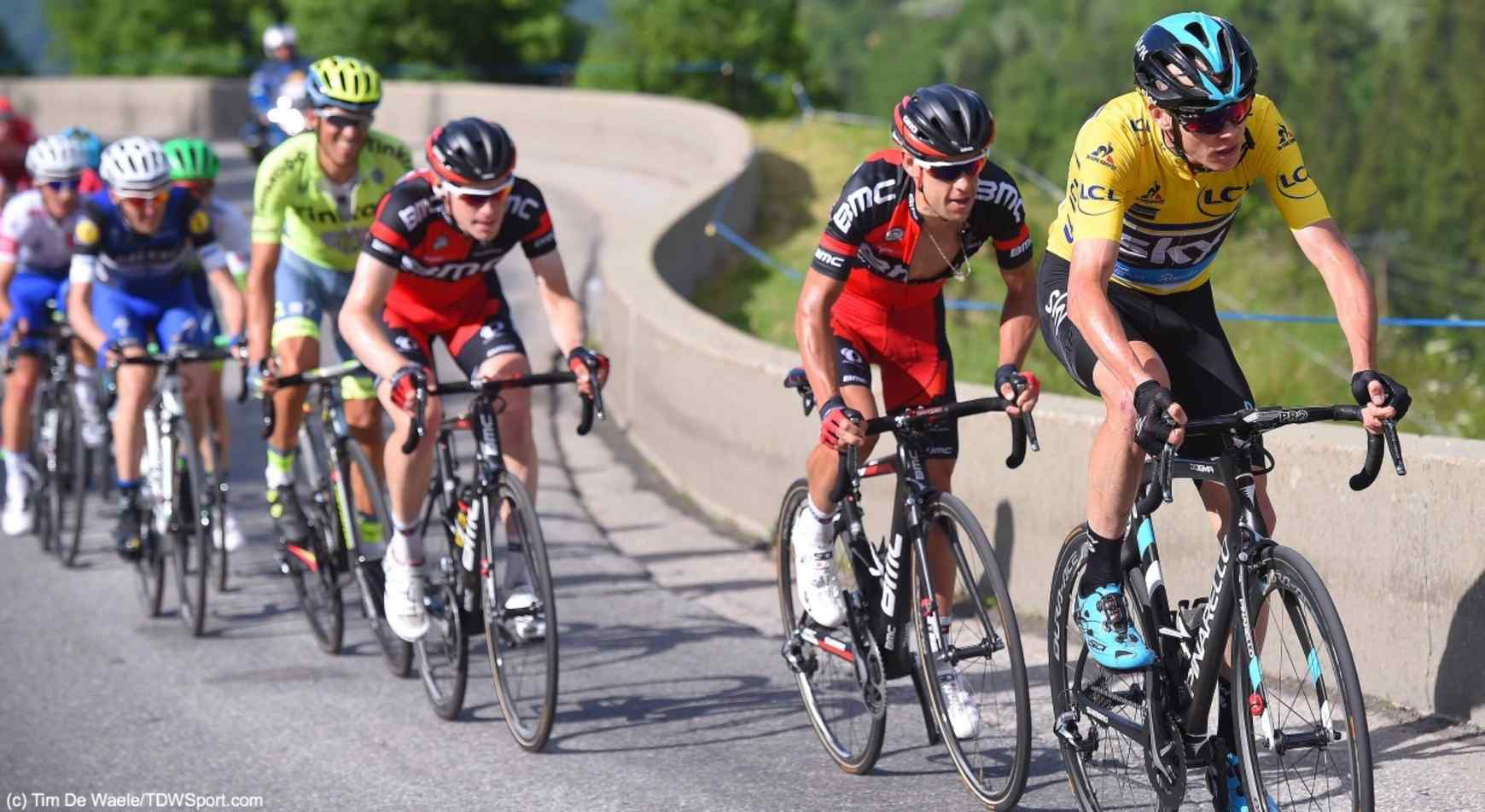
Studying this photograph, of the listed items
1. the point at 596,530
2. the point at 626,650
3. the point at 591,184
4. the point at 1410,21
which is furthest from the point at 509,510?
the point at 1410,21

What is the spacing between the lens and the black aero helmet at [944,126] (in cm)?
511

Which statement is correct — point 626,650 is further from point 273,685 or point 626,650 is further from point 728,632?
point 273,685

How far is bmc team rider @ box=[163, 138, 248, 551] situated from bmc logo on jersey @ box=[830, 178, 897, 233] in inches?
171

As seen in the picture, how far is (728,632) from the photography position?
7.51 m

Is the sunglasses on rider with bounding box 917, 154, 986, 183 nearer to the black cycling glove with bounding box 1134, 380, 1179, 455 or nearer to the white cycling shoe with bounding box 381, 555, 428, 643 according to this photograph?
the black cycling glove with bounding box 1134, 380, 1179, 455

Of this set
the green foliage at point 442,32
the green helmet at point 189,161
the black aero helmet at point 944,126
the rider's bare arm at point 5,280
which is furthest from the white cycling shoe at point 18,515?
the green foliage at point 442,32

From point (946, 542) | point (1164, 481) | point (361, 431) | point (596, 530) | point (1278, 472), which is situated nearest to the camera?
point (1164, 481)

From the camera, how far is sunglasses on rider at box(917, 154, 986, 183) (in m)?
5.19

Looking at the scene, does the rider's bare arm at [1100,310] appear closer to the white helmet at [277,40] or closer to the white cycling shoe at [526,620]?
the white cycling shoe at [526,620]

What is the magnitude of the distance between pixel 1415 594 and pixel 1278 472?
0.64 metres

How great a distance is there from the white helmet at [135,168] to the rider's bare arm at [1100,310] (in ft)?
17.6

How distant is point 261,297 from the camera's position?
25.2 ft

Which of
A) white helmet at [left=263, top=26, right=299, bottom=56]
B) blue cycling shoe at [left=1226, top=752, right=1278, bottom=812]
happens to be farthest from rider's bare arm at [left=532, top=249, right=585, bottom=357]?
white helmet at [left=263, top=26, right=299, bottom=56]

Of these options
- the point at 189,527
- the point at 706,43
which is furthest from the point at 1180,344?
the point at 706,43
